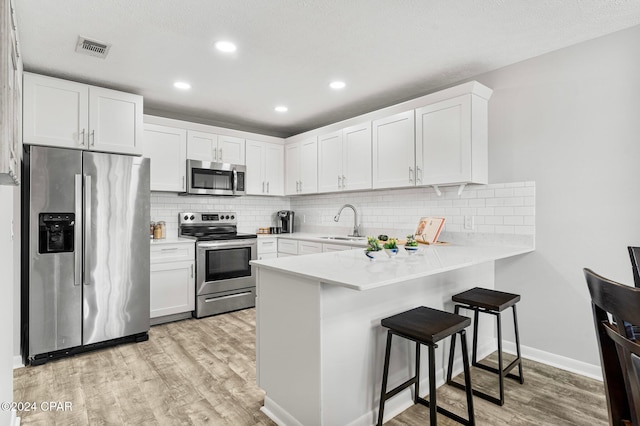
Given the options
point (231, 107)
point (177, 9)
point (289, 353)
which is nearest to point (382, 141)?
point (231, 107)

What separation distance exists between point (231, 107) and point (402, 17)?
2.47 meters

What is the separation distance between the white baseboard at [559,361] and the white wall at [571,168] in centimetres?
4

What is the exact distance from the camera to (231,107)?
13.4 feet

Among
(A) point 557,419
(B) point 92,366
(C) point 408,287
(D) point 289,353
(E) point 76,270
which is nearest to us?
(D) point 289,353

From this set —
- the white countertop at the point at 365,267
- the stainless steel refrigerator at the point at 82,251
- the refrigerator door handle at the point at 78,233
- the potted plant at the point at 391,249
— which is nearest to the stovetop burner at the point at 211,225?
the stainless steel refrigerator at the point at 82,251

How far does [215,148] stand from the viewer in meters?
4.35

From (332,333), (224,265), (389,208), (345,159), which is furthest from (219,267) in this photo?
(332,333)

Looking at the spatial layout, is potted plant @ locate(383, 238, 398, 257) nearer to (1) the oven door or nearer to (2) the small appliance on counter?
(1) the oven door

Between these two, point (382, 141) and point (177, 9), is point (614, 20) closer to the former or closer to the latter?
point (382, 141)

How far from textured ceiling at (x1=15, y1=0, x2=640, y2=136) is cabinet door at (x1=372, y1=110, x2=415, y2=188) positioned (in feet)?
1.15

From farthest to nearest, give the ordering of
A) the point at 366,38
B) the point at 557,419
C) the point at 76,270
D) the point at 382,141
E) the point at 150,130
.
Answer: the point at 150,130 → the point at 382,141 → the point at 76,270 → the point at 366,38 → the point at 557,419

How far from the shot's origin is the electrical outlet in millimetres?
3195

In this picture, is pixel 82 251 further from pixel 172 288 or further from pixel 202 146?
pixel 202 146

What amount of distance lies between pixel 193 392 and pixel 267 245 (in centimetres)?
243
